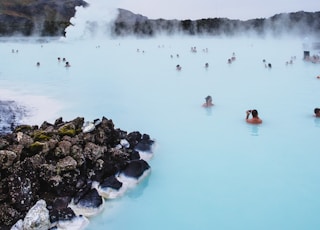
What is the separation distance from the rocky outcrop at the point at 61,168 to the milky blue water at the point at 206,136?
1.09 ft

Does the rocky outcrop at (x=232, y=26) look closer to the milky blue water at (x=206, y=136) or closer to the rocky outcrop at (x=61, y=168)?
the milky blue water at (x=206, y=136)

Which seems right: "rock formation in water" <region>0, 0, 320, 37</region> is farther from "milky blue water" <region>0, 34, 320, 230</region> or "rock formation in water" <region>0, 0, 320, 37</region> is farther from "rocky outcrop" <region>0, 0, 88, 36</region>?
"milky blue water" <region>0, 34, 320, 230</region>

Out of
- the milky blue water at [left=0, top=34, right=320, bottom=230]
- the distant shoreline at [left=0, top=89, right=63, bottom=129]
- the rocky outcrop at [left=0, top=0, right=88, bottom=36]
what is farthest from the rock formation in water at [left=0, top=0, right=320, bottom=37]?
the distant shoreline at [left=0, top=89, right=63, bottom=129]

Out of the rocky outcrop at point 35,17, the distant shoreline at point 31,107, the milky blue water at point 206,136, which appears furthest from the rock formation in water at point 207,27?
the distant shoreline at point 31,107

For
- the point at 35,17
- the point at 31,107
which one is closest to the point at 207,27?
the point at 31,107

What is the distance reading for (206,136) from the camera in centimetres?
626

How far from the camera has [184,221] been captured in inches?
149

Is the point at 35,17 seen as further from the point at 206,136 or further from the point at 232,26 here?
the point at 206,136

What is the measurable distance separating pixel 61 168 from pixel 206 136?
9.66ft

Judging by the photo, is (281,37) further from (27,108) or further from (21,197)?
(21,197)

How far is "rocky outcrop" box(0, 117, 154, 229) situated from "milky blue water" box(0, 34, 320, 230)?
0.33m

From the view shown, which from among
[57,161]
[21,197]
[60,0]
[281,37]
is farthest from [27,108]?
[60,0]

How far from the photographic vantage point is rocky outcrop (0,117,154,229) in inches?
141

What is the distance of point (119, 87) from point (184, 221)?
758 centimetres
